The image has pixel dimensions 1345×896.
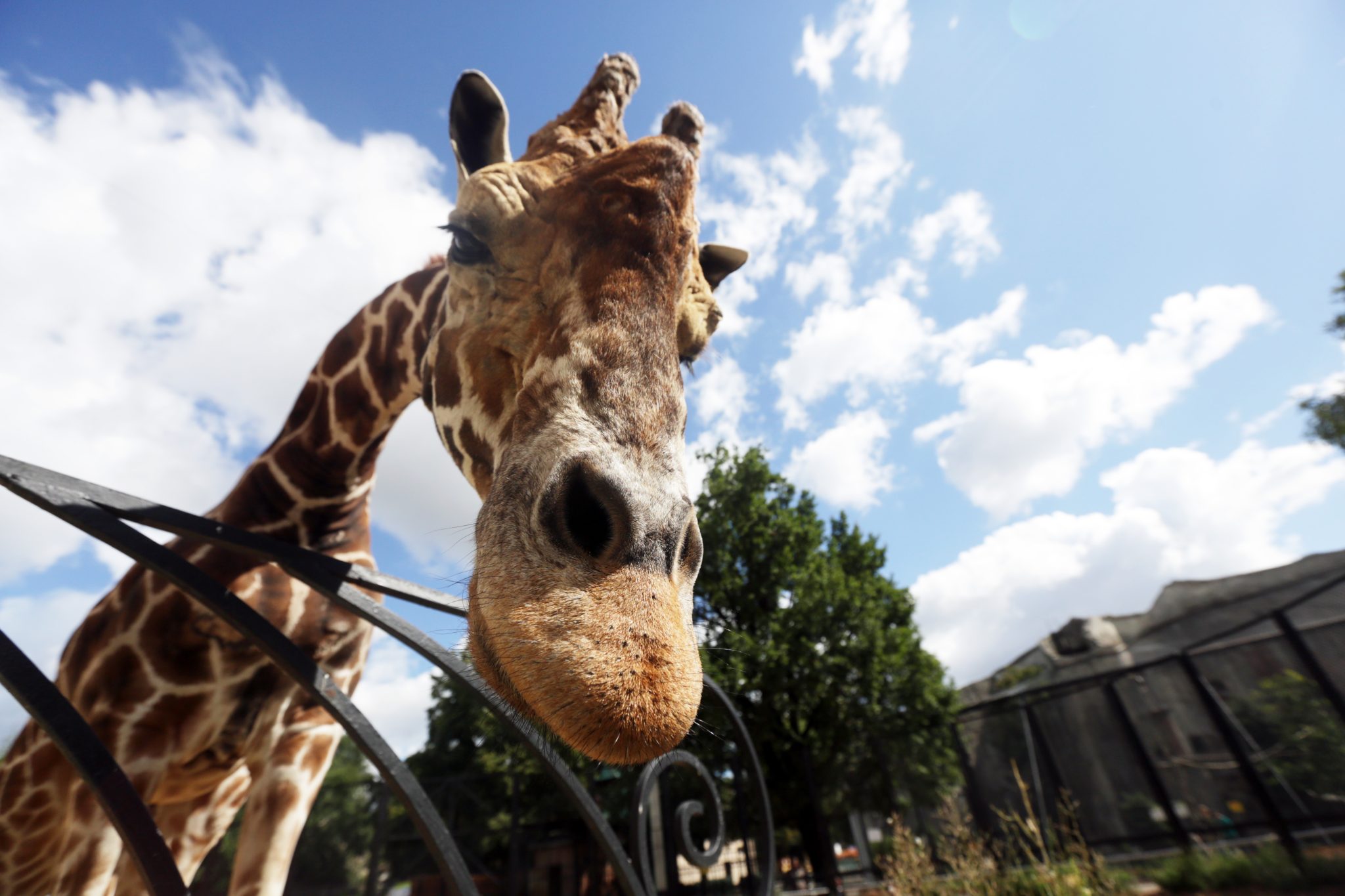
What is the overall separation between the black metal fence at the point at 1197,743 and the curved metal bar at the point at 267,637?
606 centimetres

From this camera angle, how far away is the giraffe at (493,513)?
83cm

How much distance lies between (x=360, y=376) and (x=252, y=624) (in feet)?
5.49

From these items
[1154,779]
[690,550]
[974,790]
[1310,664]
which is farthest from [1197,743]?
[690,550]

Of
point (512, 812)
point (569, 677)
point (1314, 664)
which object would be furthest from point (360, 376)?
point (512, 812)

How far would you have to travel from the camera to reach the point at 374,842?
9898 mm

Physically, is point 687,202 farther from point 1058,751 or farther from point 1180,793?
point 1058,751

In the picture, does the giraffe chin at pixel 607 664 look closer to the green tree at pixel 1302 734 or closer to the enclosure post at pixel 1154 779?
the enclosure post at pixel 1154 779

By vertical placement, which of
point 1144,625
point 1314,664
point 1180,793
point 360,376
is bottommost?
point 1180,793

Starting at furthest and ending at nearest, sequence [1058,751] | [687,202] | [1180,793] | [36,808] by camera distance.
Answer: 1. [1058,751]
2. [1180,793]
3. [36,808]
4. [687,202]

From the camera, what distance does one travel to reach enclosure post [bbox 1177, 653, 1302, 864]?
277 inches

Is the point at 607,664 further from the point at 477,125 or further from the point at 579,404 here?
the point at 477,125

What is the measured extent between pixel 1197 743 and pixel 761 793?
20349mm

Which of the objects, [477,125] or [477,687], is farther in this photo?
[477,125]

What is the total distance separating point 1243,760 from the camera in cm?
727
